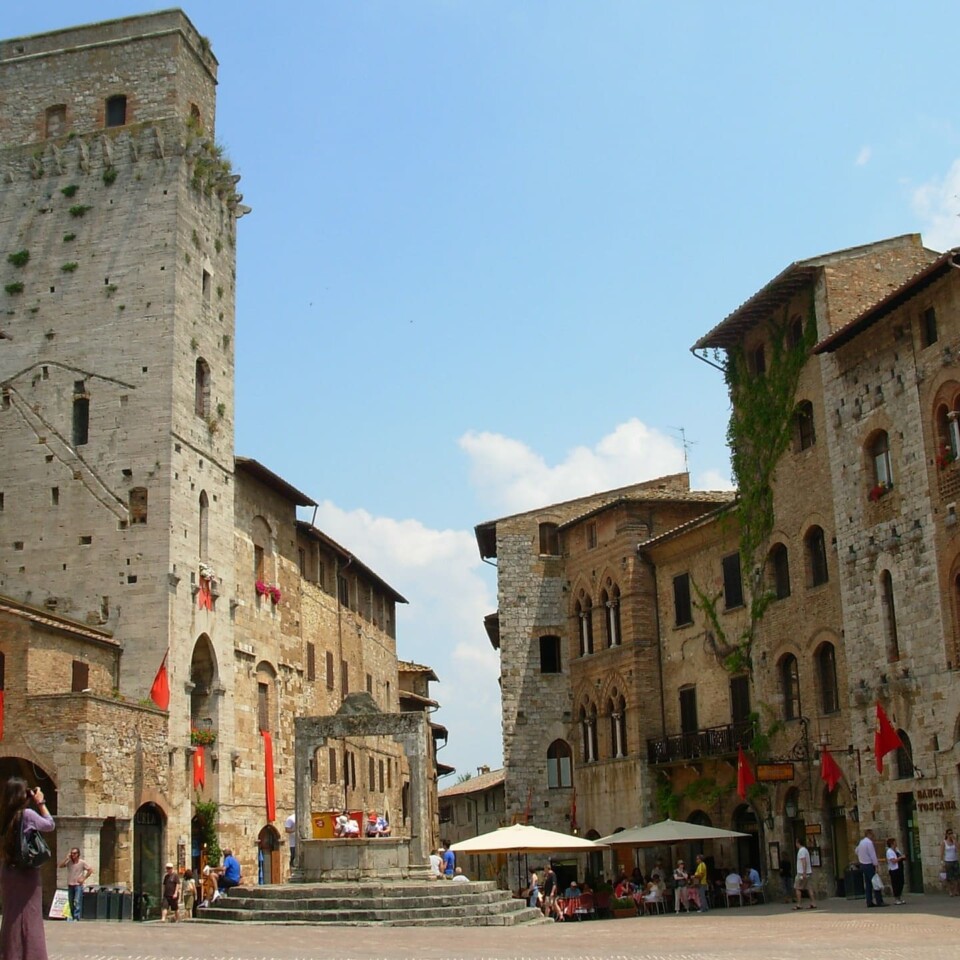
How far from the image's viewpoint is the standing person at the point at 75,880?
1048 inches

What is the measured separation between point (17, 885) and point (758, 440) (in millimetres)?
27069

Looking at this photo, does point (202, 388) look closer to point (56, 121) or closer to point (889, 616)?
point (56, 121)

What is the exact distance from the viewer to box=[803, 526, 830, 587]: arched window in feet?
104

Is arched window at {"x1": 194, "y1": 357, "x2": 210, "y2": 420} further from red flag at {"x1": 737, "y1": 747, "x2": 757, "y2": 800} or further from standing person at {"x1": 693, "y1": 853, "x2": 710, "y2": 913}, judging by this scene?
standing person at {"x1": 693, "y1": 853, "x2": 710, "y2": 913}

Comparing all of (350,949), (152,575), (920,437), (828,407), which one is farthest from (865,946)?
(152,575)

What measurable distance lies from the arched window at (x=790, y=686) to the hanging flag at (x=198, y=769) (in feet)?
47.6

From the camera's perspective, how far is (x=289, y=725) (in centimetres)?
4097

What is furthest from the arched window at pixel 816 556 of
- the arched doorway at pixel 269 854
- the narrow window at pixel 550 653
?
the arched doorway at pixel 269 854

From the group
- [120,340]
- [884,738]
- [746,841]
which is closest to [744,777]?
[746,841]

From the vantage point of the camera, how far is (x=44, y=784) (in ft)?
98.2

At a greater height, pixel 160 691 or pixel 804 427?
pixel 804 427

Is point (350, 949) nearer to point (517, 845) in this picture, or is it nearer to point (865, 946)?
point (865, 946)

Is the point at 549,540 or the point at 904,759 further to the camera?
the point at 549,540

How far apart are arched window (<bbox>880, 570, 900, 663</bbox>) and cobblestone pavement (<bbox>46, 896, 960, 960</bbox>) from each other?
16.6 feet
